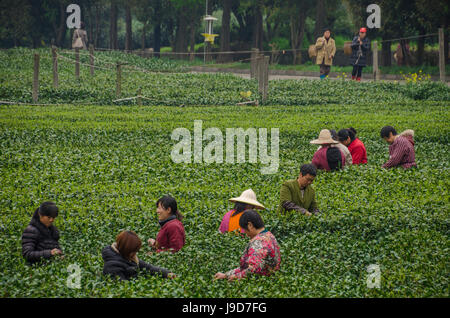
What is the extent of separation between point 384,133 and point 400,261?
603 cm

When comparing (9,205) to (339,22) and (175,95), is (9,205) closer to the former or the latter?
(175,95)

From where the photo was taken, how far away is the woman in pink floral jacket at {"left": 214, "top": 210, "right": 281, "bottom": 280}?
972 cm

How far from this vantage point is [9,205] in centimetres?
1373

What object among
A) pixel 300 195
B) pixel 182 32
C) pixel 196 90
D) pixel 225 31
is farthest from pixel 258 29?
pixel 300 195

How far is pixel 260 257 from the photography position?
9.75 metres

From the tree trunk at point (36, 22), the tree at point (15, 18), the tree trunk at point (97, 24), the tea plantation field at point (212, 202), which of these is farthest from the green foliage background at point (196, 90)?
the tree trunk at point (97, 24)

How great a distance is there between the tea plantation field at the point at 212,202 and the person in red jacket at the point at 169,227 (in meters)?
0.26

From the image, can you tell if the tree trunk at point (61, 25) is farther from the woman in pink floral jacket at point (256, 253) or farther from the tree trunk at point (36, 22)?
the woman in pink floral jacket at point (256, 253)

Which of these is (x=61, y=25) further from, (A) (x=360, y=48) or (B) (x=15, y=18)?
(A) (x=360, y=48)

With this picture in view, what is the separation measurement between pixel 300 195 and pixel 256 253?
3427 mm

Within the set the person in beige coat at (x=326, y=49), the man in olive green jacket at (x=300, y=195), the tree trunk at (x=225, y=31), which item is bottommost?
the man in olive green jacket at (x=300, y=195)

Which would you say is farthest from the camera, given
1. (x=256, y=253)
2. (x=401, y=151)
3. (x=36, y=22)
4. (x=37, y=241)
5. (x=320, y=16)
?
(x=36, y=22)

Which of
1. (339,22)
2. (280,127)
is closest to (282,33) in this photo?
(339,22)

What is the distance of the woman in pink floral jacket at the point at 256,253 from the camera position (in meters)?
9.72
